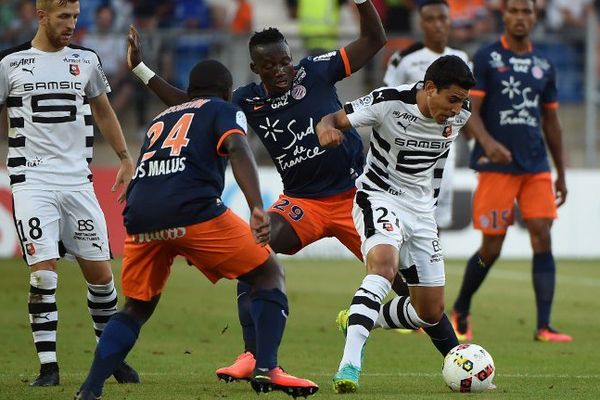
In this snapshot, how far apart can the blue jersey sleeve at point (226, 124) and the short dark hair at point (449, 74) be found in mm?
1439

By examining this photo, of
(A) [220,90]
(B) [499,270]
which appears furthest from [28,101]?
(B) [499,270]

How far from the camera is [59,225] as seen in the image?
838 cm

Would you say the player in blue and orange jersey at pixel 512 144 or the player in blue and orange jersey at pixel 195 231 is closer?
the player in blue and orange jersey at pixel 195 231

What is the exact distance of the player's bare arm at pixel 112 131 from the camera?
8.67 metres

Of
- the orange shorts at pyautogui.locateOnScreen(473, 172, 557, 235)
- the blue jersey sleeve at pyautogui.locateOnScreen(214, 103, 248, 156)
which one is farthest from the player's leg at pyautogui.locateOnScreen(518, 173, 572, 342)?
the blue jersey sleeve at pyautogui.locateOnScreen(214, 103, 248, 156)

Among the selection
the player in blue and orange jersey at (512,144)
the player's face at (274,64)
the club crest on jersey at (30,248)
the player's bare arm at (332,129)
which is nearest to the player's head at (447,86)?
the player's bare arm at (332,129)

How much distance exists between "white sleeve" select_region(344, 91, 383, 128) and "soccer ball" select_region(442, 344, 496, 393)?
1.58 meters

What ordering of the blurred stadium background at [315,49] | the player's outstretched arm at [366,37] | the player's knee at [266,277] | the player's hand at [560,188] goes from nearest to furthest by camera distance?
the player's knee at [266,277]
the player's outstretched arm at [366,37]
the player's hand at [560,188]
the blurred stadium background at [315,49]

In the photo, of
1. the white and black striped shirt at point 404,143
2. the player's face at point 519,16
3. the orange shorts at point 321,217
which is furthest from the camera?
the player's face at point 519,16

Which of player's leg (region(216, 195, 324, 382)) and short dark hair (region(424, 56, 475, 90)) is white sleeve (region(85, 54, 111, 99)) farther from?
short dark hair (region(424, 56, 475, 90))

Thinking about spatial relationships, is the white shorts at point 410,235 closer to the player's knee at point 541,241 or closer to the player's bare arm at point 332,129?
the player's bare arm at point 332,129

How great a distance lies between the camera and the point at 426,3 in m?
12.1

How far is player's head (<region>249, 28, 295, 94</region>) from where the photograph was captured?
28.2ft

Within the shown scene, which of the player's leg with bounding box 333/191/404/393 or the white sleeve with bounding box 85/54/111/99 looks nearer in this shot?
the player's leg with bounding box 333/191/404/393
